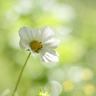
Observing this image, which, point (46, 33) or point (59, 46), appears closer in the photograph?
point (46, 33)

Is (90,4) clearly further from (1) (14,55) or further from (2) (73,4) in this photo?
(1) (14,55)

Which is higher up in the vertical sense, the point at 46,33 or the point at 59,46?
the point at 46,33

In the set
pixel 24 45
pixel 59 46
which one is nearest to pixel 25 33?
pixel 24 45

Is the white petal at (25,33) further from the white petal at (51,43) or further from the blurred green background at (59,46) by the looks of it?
the blurred green background at (59,46)

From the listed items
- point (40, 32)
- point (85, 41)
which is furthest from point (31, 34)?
point (85, 41)

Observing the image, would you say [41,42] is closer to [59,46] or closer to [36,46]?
[36,46]

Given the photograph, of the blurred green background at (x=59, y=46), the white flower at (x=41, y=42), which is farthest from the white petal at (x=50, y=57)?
the blurred green background at (x=59, y=46)
